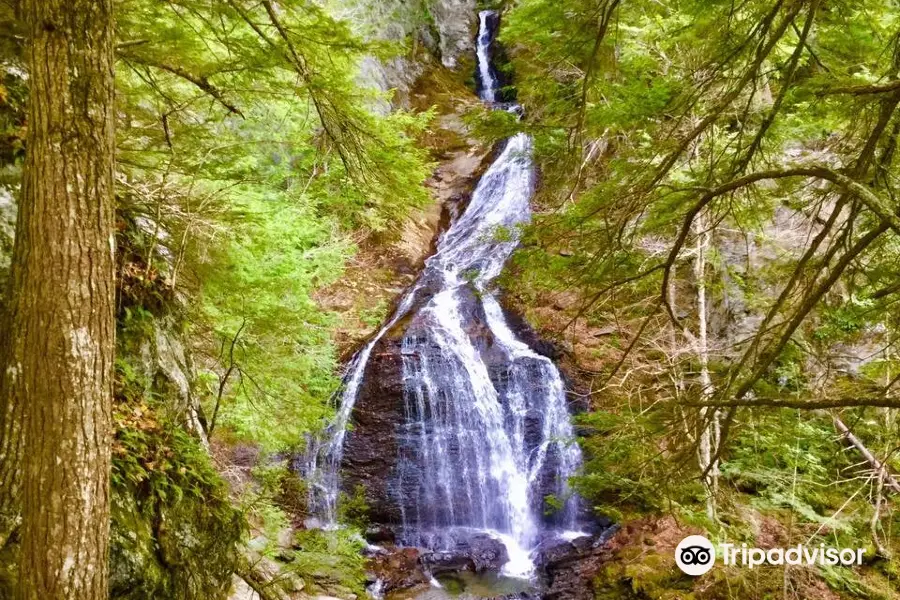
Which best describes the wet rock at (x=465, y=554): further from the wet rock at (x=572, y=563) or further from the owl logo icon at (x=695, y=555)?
the owl logo icon at (x=695, y=555)

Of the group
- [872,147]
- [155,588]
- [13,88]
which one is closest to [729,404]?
[872,147]

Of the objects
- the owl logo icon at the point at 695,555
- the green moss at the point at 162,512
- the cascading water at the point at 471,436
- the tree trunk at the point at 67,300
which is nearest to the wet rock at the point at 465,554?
the cascading water at the point at 471,436

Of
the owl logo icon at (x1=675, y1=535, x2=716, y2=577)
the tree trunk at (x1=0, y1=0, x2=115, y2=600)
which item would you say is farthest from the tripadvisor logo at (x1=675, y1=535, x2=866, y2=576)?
the tree trunk at (x1=0, y1=0, x2=115, y2=600)

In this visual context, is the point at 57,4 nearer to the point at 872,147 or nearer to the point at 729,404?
the point at 729,404

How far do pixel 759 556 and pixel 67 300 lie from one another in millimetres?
7624

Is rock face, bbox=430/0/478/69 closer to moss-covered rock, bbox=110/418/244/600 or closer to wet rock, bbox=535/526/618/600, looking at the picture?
wet rock, bbox=535/526/618/600

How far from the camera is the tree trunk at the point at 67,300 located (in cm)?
196

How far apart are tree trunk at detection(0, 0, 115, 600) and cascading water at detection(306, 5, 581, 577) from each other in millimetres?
6763

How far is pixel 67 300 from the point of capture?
6.84 feet

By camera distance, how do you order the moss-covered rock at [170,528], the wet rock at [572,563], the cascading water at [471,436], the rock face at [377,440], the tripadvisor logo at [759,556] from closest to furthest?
the moss-covered rock at [170,528] → the tripadvisor logo at [759,556] → the wet rock at [572,563] → the cascading water at [471,436] → the rock face at [377,440]

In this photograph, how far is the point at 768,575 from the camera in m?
6.63

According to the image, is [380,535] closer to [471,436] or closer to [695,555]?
[471,436]

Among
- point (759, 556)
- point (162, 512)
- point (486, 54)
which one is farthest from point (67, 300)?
point (486, 54)

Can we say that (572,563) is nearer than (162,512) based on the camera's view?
No
